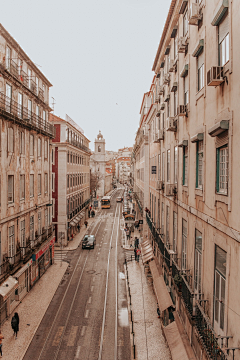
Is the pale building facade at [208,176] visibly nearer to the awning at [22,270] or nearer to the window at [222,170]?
the window at [222,170]

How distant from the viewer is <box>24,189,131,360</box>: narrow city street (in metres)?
13.9

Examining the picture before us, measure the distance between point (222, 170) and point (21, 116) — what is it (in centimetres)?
1701

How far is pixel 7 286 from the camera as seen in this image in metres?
15.9

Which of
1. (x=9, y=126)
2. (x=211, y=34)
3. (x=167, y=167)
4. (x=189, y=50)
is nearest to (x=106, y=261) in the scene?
(x=167, y=167)

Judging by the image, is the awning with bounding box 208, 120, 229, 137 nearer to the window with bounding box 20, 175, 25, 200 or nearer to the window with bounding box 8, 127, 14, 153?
the window with bounding box 8, 127, 14, 153

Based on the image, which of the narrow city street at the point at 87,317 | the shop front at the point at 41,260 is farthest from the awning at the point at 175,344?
the shop front at the point at 41,260

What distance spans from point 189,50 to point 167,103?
22.5ft

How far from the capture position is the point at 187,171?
40.1ft

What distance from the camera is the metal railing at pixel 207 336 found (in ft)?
22.7

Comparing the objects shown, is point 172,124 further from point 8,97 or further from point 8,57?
point 8,57

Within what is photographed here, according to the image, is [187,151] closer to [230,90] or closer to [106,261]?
[230,90]

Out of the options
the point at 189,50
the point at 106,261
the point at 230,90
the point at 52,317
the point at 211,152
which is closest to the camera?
the point at 230,90

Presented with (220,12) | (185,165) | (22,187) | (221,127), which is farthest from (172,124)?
(22,187)

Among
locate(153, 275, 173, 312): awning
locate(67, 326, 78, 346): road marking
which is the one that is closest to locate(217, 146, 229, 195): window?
locate(153, 275, 173, 312): awning
